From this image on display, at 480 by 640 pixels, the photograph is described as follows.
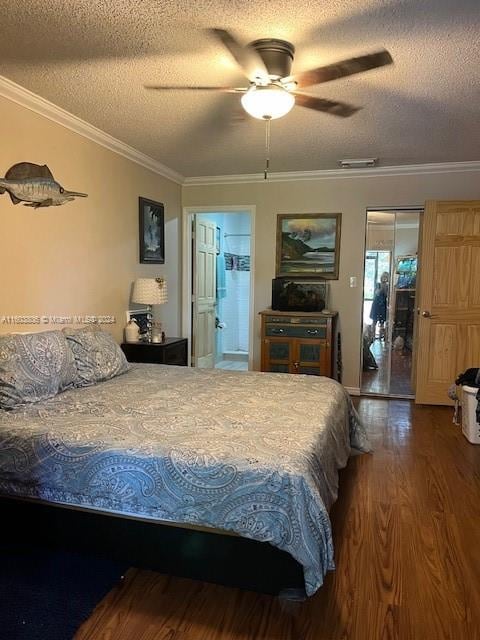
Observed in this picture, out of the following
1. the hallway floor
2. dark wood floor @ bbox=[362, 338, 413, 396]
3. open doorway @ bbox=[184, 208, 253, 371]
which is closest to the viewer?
dark wood floor @ bbox=[362, 338, 413, 396]

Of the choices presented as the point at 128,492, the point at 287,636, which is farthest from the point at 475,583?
A: the point at 128,492

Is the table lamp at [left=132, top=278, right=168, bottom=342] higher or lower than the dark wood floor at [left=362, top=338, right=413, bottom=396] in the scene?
higher

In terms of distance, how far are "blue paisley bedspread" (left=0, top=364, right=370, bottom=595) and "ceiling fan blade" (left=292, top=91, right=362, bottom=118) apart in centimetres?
189

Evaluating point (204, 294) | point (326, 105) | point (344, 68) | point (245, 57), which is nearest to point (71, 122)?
point (245, 57)

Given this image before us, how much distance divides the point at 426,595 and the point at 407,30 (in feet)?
8.20

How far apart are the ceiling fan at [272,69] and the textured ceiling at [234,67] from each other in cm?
6

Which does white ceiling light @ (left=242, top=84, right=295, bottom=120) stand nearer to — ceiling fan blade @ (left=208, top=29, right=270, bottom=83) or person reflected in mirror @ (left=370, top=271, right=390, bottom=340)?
ceiling fan blade @ (left=208, top=29, right=270, bottom=83)

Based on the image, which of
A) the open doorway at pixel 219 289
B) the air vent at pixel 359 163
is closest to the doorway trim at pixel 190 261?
the open doorway at pixel 219 289

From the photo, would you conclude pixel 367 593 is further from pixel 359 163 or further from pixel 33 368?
pixel 359 163

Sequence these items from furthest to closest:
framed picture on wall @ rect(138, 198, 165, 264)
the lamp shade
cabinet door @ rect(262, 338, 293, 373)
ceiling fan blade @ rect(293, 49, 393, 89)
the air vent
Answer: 1. cabinet door @ rect(262, 338, 293, 373)
2. framed picture on wall @ rect(138, 198, 165, 264)
3. the air vent
4. the lamp shade
5. ceiling fan blade @ rect(293, 49, 393, 89)

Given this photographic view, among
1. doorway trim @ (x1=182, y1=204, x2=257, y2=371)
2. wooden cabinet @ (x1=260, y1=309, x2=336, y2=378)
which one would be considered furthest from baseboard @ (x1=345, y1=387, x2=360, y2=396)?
doorway trim @ (x1=182, y1=204, x2=257, y2=371)

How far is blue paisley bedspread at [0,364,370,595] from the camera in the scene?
5.55 feet

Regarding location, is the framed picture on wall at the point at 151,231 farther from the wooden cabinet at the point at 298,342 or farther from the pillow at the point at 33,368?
the pillow at the point at 33,368

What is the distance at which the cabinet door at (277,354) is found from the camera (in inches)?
185
